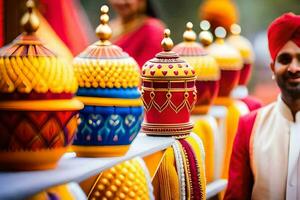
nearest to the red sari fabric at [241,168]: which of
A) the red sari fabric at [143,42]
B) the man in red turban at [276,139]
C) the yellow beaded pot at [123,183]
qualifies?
the man in red turban at [276,139]

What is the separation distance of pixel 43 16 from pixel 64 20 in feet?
0.38

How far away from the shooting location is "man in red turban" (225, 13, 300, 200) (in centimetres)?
285

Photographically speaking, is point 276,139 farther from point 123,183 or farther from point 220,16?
point 220,16

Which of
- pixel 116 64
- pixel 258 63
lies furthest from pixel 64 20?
pixel 258 63

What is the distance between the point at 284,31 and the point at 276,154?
39 centimetres

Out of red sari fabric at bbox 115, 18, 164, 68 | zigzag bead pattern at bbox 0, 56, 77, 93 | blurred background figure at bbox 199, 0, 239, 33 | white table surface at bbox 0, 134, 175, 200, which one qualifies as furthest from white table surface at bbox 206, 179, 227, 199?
blurred background figure at bbox 199, 0, 239, 33

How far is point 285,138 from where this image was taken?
9.48 ft

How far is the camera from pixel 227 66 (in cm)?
341

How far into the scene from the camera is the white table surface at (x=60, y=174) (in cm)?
165

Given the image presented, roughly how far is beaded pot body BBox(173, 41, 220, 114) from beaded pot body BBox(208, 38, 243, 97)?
357 mm

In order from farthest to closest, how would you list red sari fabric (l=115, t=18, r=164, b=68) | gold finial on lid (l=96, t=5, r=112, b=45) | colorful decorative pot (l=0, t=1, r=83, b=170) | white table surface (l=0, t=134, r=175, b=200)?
red sari fabric (l=115, t=18, r=164, b=68)
gold finial on lid (l=96, t=5, r=112, b=45)
colorful decorative pot (l=0, t=1, r=83, b=170)
white table surface (l=0, t=134, r=175, b=200)

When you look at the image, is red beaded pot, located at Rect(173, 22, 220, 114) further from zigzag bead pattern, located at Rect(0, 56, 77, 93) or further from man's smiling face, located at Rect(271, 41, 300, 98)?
zigzag bead pattern, located at Rect(0, 56, 77, 93)

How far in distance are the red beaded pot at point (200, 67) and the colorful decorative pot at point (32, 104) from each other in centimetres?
109

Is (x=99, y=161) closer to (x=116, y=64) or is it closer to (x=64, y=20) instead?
(x=116, y=64)
